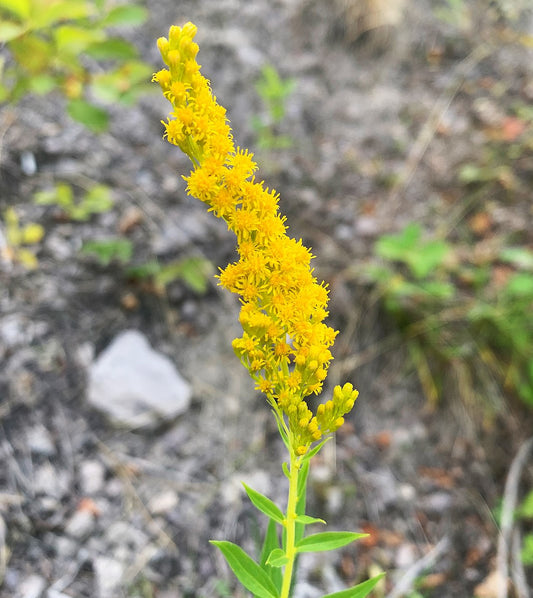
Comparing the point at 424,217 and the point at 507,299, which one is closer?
the point at 507,299

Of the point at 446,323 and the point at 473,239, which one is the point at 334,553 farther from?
the point at 473,239

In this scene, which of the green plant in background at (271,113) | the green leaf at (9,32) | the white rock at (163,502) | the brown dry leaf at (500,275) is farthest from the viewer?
the green plant in background at (271,113)

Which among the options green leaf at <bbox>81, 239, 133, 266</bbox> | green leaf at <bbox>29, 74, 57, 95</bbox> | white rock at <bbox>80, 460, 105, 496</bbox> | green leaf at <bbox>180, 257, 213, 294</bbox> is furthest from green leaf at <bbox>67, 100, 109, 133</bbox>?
white rock at <bbox>80, 460, 105, 496</bbox>

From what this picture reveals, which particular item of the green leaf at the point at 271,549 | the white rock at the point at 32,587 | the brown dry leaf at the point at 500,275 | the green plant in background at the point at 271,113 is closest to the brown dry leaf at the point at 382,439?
the brown dry leaf at the point at 500,275

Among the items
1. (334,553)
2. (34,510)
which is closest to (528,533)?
(334,553)

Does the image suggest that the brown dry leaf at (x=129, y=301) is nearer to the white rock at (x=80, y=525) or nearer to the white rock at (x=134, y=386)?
the white rock at (x=134, y=386)

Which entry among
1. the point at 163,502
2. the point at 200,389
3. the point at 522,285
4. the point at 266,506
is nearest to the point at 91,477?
A: the point at 163,502
